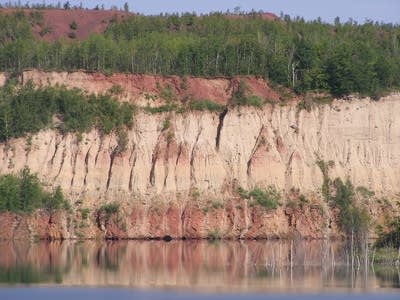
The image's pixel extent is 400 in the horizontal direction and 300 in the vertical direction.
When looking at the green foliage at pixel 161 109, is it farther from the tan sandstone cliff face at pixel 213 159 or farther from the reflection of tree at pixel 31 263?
the reflection of tree at pixel 31 263

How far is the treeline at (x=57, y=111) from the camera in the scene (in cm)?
9575

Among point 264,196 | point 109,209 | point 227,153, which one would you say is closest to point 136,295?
point 109,209

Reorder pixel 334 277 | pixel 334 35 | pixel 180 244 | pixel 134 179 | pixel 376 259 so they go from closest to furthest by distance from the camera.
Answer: pixel 334 277, pixel 376 259, pixel 180 244, pixel 134 179, pixel 334 35

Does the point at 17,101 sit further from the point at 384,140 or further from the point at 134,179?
A: the point at 384,140

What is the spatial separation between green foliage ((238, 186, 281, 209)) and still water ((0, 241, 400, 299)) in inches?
303

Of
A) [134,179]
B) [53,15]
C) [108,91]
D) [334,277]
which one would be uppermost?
[53,15]

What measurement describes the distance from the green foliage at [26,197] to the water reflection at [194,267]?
4719 millimetres

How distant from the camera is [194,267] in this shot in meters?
70.3

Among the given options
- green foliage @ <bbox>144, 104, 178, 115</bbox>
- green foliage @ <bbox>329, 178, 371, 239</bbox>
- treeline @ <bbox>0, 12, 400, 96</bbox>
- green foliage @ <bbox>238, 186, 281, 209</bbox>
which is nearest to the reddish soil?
treeline @ <bbox>0, 12, 400, 96</bbox>

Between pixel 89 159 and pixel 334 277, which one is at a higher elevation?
pixel 89 159

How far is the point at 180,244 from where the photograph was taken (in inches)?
3433

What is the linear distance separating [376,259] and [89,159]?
29417 millimetres

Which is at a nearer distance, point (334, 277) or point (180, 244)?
point (334, 277)

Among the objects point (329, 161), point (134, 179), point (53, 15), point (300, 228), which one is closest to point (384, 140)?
point (329, 161)
